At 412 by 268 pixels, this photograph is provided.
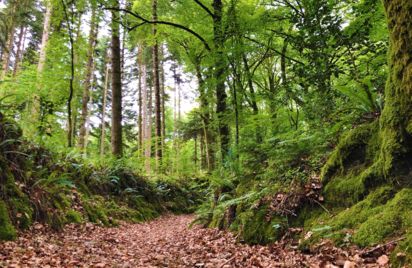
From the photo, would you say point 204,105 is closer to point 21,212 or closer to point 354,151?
point 21,212

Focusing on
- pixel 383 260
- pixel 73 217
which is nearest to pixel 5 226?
pixel 73 217

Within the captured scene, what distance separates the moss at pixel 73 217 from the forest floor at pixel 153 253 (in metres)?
0.20

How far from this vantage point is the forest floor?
122 inches

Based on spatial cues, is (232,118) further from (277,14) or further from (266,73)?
(266,73)

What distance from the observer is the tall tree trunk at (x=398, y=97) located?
3.07 m

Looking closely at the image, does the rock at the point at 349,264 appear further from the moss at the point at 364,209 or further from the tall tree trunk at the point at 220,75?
the tall tree trunk at the point at 220,75

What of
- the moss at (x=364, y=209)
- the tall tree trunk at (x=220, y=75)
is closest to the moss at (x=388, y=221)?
the moss at (x=364, y=209)

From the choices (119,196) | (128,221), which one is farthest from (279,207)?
(119,196)

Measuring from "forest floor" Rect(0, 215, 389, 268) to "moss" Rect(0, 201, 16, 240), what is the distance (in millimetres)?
129

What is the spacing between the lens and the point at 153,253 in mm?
4879

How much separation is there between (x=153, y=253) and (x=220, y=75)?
4.36 m

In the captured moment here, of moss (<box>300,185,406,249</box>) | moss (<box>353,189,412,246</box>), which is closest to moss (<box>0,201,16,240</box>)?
A: moss (<box>300,185,406,249</box>)

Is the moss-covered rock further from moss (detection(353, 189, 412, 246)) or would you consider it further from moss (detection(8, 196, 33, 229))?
moss (detection(8, 196, 33, 229))

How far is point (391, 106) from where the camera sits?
129 inches
